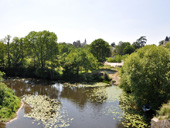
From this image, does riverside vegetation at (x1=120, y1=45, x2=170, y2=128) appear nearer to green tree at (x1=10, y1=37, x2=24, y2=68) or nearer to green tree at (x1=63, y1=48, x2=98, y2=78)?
green tree at (x1=63, y1=48, x2=98, y2=78)

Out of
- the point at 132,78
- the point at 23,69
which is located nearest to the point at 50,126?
the point at 132,78

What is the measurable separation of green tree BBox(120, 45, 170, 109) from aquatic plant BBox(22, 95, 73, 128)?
1108cm

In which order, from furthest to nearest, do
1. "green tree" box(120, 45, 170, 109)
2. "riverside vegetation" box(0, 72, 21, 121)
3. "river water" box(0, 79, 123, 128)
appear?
"green tree" box(120, 45, 170, 109), "riverside vegetation" box(0, 72, 21, 121), "river water" box(0, 79, 123, 128)

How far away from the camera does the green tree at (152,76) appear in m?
18.4

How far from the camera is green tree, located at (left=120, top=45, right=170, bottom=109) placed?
1844cm

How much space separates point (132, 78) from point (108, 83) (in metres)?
19.8

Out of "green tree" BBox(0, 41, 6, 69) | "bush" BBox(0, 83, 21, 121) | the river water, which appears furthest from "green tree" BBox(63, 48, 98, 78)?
"bush" BBox(0, 83, 21, 121)

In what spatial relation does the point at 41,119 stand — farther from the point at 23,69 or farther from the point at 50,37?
the point at 23,69

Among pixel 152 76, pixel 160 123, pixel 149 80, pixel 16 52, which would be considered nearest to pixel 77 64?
pixel 16 52

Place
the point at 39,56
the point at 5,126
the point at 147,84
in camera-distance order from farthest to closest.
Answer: the point at 39,56, the point at 147,84, the point at 5,126

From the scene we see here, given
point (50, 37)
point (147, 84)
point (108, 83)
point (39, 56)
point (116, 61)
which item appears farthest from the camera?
point (116, 61)

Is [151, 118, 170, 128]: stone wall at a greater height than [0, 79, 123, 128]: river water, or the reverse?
[151, 118, 170, 128]: stone wall

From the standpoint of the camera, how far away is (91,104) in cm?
2395

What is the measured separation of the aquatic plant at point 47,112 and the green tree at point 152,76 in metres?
11.1
